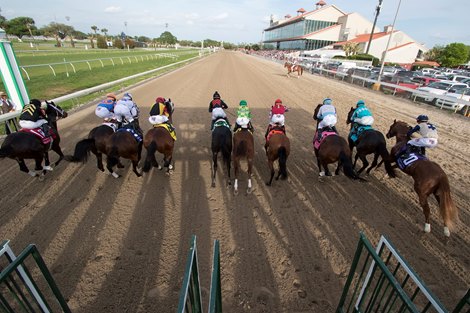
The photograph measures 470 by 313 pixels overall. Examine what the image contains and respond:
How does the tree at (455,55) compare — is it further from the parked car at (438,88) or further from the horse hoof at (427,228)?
the horse hoof at (427,228)

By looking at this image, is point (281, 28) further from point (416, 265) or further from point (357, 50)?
point (416, 265)

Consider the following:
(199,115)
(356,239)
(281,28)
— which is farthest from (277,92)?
(281,28)

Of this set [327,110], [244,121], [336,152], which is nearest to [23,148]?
[244,121]

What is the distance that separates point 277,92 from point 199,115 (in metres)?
7.49

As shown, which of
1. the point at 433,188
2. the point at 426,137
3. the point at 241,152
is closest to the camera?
the point at 433,188

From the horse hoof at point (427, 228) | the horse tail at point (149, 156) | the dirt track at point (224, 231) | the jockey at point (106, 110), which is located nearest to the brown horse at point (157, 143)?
the horse tail at point (149, 156)

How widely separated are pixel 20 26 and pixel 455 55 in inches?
4876

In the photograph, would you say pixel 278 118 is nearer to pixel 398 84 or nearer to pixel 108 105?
pixel 108 105

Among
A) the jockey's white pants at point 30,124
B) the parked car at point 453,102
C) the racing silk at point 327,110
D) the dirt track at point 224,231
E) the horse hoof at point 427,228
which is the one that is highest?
the racing silk at point 327,110

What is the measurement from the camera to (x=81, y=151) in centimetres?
508

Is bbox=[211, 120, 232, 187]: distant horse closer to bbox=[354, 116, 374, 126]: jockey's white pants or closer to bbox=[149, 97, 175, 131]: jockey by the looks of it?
bbox=[149, 97, 175, 131]: jockey

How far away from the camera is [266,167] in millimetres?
6289

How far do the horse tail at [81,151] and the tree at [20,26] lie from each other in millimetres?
107293

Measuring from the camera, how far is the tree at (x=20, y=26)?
82.9m
